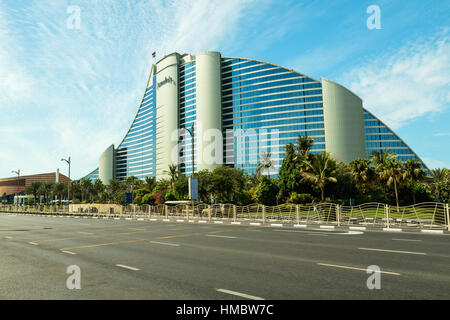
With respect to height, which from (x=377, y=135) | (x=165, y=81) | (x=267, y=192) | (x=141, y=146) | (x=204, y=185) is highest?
(x=165, y=81)

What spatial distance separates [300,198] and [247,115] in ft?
238

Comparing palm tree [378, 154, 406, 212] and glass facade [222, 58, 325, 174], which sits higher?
glass facade [222, 58, 325, 174]

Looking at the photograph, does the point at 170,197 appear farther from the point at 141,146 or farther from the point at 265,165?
the point at 141,146

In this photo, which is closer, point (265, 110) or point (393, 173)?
point (393, 173)

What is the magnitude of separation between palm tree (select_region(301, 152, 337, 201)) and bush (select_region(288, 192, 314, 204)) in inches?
94.1

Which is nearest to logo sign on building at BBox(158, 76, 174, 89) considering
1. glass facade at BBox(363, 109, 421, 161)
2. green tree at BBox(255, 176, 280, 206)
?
glass facade at BBox(363, 109, 421, 161)

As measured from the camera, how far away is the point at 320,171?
47219 mm

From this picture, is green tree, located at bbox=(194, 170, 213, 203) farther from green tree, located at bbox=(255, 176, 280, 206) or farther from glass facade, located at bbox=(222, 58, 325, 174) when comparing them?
glass facade, located at bbox=(222, 58, 325, 174)

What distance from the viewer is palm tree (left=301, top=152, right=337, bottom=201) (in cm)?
4656

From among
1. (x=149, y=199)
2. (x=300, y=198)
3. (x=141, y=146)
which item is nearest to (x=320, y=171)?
(x=300, y=198)

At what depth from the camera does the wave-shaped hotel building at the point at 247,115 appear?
10431cm

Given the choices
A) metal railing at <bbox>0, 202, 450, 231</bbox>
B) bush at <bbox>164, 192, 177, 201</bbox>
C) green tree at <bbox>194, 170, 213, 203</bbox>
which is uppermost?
green tree at <bbox>194, 170, 213, 203</bbox>

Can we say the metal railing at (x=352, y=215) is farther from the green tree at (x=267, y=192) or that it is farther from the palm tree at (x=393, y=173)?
the palm tree at (x=393, y=173)
